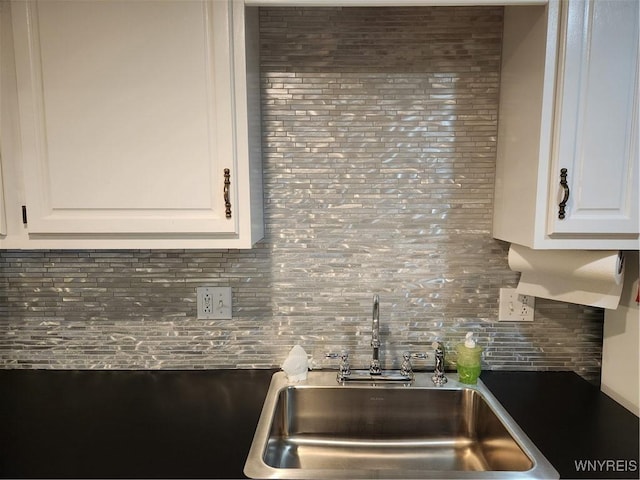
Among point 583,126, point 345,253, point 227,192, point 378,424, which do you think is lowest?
point 378,424

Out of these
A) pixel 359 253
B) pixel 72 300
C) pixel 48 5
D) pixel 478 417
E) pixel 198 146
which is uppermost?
pixel 48 5

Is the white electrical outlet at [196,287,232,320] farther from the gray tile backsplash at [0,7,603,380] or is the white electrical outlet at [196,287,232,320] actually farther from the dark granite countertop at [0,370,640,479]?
the dark granite countertop at [0,370,640,479]

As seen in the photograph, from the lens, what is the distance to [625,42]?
1.00 meters

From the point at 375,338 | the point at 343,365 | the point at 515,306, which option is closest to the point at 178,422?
the point at 343,365

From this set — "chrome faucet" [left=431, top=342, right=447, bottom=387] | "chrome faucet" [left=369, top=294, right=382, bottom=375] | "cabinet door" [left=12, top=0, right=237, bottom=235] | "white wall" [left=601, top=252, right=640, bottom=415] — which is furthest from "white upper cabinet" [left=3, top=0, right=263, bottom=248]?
"white wall" [left=601, top=252, right=640, bottom=415]

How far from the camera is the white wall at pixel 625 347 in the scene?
3.93ft

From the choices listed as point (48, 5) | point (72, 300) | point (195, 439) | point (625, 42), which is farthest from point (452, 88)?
point (72, 300)

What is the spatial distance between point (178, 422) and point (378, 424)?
599 mm

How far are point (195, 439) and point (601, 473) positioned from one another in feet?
3.07

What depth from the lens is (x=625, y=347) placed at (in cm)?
125

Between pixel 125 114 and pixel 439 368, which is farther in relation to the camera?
pixel 439 368

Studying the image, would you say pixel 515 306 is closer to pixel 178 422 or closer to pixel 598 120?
pixel 598 120

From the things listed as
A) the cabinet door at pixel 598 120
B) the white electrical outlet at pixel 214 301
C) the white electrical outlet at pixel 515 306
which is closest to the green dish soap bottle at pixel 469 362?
the white electrical outlet at pixel 515 306

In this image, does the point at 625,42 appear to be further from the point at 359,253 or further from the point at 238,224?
the point at 238,224
